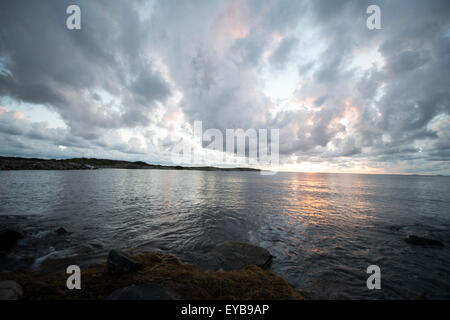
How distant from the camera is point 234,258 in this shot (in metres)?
9.93

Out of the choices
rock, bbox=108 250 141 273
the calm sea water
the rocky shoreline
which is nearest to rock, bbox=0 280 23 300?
the rocky shoreline

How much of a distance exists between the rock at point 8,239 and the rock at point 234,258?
1285 cm

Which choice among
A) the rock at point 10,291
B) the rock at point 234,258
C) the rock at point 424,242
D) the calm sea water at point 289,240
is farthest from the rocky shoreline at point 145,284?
the rock at point 424,242

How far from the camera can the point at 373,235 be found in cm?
1548

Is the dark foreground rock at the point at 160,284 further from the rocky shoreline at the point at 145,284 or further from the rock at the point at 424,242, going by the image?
the rock at the point at 424,242

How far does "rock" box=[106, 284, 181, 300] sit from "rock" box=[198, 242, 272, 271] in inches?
163

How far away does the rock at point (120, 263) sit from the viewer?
6.65 meters

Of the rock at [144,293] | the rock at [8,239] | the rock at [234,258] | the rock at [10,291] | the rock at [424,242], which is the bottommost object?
the rock at [424,242]

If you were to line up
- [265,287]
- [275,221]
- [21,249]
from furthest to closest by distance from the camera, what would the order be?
[275,221] < [21,249] < [265,287]

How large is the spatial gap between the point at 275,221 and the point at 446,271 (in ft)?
39.9

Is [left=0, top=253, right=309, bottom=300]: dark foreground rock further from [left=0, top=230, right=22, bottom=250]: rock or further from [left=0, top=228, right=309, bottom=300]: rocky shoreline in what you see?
[left=0, top=230, right=22, bottom=250]: rock
